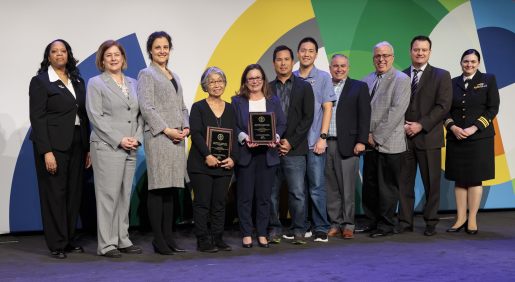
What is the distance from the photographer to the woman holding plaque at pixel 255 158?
3.51m

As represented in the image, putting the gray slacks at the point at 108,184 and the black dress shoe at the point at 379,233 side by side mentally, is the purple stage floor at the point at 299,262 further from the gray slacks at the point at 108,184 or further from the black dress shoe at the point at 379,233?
the gray slacks at the point at 108,184

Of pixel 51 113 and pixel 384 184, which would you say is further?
pixel 384 184

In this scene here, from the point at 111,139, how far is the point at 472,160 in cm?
324

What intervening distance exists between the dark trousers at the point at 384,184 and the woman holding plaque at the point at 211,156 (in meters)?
1.41

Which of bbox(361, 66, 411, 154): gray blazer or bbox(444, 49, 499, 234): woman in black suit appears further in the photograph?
bbox(444, 49, 499, 234): woman in black suit

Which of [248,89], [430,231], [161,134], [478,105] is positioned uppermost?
[248,89]

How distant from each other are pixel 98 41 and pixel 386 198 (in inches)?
126

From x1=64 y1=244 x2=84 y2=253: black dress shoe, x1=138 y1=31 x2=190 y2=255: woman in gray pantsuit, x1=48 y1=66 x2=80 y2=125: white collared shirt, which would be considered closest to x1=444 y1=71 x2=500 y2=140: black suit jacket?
x1=138 y1=31 x2=190 y2=255: woman in gray pantsuit

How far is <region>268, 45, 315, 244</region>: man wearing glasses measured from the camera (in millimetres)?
3664

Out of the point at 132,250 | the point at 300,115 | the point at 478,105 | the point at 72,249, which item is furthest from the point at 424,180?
the point at 72,249

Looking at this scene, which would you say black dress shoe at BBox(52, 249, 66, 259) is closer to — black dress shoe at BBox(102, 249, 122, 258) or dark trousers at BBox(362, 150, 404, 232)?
black dress shoe at BBox(102, 249, 122, 258)

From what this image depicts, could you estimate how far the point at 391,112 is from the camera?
3967mm

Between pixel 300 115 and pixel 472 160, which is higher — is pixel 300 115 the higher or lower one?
the higher one

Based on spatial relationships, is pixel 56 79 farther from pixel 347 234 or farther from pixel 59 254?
pixel 347 234
